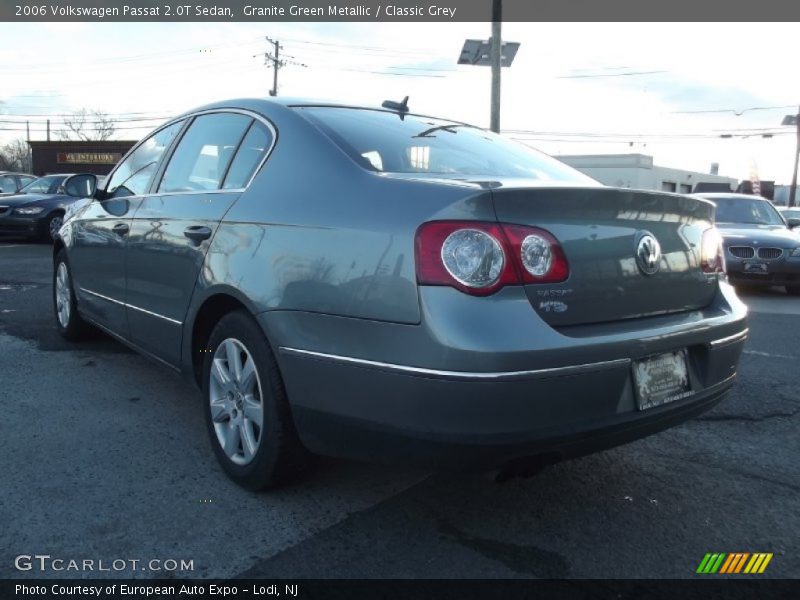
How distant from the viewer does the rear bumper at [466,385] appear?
2141 mm

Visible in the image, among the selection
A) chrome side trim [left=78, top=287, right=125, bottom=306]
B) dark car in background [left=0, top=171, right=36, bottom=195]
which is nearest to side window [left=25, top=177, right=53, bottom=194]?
dark car in background [left=0, top=171, right=36, bottom=195]

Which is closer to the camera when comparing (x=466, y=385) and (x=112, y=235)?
(x=466, y=385)

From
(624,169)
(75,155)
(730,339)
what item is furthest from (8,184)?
(624,169)

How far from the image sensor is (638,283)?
2.53m

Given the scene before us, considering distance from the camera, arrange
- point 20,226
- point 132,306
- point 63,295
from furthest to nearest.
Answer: point 20,226 → point 63,295 → point 132,306

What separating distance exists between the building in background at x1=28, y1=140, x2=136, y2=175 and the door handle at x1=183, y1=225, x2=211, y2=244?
42.2 m

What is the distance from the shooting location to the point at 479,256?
222cm

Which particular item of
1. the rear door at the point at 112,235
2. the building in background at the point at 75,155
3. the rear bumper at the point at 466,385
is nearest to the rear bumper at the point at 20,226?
the rear door at the point at 112,235

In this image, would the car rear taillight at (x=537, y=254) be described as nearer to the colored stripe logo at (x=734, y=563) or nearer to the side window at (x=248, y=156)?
the colored stripe logo at (x=734, y=563)

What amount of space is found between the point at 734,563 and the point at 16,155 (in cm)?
10181

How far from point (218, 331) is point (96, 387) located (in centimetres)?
171

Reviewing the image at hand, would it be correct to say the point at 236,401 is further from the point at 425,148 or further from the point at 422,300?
the point at 425,148

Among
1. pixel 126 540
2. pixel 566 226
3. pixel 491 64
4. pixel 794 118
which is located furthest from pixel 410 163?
pixel 794 118

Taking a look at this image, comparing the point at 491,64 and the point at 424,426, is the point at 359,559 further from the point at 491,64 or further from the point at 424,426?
the point at 491,64
